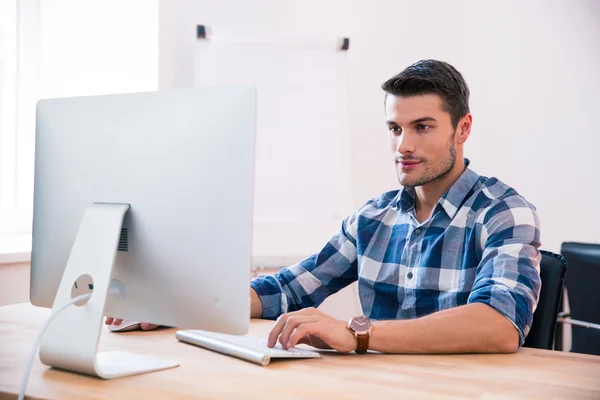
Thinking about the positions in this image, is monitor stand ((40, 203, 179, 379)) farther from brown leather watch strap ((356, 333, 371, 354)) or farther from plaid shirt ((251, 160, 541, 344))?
plaid shirt ((251, 160, 541, 344))

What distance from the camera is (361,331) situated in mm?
1179

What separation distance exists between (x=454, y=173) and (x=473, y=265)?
10.9 inches

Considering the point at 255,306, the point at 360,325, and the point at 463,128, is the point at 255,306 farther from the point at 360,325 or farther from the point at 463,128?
the point at 463,128

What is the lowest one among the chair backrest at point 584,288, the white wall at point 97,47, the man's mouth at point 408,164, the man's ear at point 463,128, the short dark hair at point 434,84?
the chair backrest at point 584,288

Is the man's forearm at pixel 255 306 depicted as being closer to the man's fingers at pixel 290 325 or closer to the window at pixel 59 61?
the man's fingers at pixel 290 325

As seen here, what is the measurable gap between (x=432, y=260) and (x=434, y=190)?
0.68 ft

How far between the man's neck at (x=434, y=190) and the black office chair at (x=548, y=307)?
1.26 ft

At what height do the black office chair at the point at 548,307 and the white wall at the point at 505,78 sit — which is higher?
the white wall at the point at 505,78

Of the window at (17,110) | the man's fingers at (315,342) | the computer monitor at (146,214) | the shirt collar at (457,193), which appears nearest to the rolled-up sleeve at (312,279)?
the shirt collar at (457,193)

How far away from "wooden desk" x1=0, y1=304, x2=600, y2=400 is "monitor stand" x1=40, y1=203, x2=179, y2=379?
0.02 m

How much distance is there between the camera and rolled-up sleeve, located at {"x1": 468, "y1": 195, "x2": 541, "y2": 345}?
1258 mm

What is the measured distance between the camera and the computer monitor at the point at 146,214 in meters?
0.98

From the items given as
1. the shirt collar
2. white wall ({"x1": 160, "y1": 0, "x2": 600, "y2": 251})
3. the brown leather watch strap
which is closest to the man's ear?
the shirt collar

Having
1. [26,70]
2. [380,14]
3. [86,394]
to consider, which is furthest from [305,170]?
[86,394]
